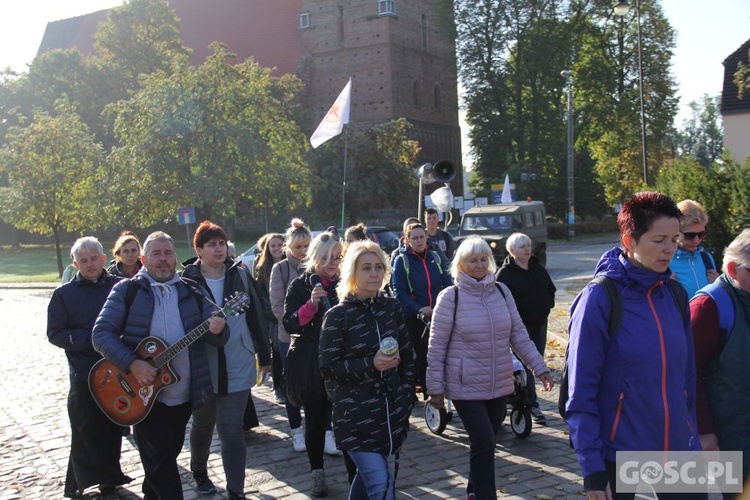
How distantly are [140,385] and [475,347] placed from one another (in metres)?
2.13

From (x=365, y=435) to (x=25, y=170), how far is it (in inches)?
1290

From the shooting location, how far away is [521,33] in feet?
167

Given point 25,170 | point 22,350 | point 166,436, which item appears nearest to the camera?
point 166,436

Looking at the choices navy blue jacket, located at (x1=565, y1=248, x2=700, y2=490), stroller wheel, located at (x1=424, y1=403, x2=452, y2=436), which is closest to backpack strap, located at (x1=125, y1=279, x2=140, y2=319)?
navy blue jacket, located at (x1=565, y1=248, x2=700, y2=490)

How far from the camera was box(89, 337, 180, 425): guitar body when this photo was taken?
4.96 m

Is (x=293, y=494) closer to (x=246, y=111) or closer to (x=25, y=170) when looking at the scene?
(x=246, y=111)

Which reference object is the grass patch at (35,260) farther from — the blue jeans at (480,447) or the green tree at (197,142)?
the blue jeans at (480,447)

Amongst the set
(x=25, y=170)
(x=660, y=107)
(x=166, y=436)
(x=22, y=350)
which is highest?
(x=660, y=107)

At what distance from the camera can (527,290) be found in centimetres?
769

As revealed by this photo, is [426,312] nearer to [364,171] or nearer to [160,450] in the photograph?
[160,450]

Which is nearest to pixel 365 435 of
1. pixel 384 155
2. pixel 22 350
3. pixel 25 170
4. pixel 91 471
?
pixel 91 471

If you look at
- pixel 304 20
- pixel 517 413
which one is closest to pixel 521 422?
pixel 517 413

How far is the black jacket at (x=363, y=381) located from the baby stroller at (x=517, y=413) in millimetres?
2347

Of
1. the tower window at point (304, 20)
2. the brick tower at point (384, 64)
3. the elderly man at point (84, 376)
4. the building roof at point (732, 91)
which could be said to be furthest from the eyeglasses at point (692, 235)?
the tower window at point (304, 20)
